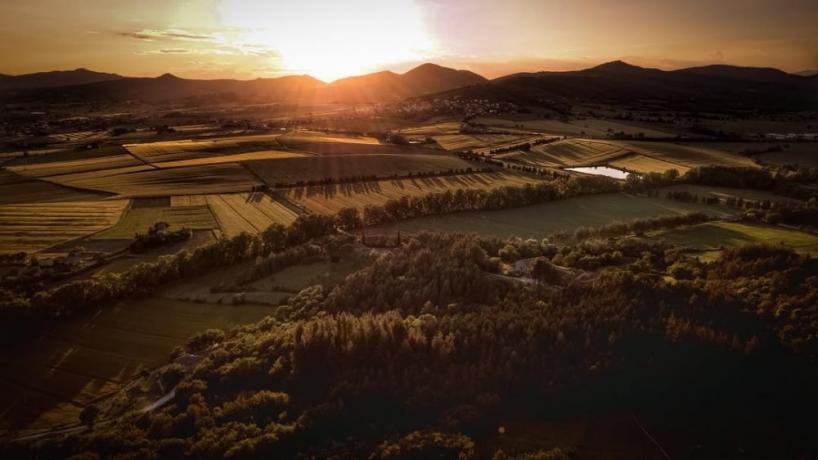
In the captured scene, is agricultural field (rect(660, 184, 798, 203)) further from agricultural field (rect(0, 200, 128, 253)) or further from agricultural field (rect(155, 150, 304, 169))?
agricultural field (rect(0, 200, 128, 253))

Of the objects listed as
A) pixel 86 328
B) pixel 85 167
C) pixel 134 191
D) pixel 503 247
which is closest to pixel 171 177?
pixel 134 191

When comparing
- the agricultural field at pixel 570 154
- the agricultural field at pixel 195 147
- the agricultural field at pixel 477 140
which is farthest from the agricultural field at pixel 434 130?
the agricultural field at pixel 195 147

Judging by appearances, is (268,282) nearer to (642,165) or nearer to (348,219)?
(348,219)

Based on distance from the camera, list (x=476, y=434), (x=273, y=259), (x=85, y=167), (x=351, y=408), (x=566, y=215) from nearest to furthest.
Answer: (x=476, y=434)
(x=351, y=408)
(x=273, y=259)
(x=566, y=215)
(x=85, y=167)

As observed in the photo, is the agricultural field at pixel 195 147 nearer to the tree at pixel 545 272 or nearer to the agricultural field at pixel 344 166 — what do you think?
the agricultural field at pixel 344 166

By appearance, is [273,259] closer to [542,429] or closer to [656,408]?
[542,429]

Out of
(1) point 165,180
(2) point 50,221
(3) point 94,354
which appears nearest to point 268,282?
(3) point 94,354
